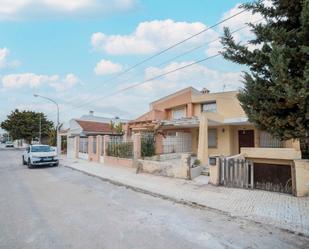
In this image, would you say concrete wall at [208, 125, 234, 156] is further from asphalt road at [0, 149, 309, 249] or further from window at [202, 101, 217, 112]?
asphalt road at [0, 149, 309, 249]

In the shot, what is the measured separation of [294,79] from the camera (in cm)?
448

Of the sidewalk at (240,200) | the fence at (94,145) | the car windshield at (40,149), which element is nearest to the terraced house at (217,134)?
the sidewalk at (240,200)

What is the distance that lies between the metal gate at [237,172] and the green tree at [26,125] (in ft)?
164

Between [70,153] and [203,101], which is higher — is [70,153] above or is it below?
below

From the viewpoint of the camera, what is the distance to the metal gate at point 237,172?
10.7 m

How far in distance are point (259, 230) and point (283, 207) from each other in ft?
7.16

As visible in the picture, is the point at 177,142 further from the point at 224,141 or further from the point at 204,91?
the point at 204,91

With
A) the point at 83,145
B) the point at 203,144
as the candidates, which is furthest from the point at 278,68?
the point at 83,145

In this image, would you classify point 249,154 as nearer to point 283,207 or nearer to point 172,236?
point 283,207

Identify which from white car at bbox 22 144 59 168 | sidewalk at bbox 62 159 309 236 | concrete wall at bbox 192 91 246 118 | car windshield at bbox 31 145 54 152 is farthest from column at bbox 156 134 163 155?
car windshield at bbox 31 145 54 152

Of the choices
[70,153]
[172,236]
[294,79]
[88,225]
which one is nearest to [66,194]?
[88,225]

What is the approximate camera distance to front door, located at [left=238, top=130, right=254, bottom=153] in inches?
775

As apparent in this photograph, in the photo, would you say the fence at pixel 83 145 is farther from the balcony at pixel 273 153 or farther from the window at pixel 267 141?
the balcony at pixel 273 153

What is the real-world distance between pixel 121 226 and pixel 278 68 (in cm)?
477
